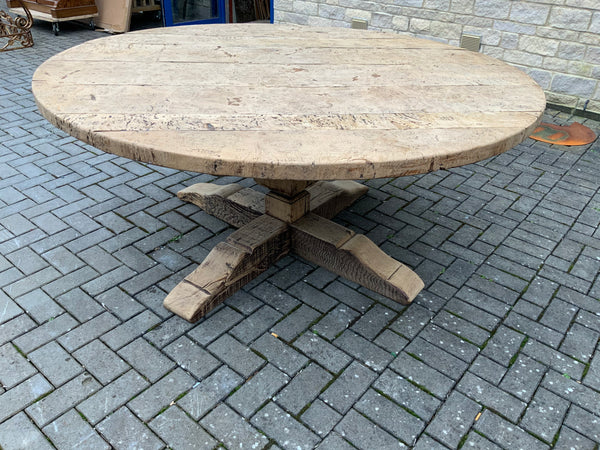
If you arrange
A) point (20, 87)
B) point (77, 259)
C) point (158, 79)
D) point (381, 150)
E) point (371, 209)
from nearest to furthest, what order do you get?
point (381, 150) < point (158, 79) < point (77, 259) < point (371, 209) < point (20, 87)

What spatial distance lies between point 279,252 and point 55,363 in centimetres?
119

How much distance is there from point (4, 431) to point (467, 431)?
1.70 m

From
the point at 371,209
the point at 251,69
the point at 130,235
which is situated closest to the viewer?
the point at 251,69

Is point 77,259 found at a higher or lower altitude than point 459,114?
lower

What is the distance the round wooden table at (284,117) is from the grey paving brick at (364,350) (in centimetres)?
34

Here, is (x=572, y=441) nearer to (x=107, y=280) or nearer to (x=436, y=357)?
(x=436, y=357)

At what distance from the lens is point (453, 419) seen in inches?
75.1

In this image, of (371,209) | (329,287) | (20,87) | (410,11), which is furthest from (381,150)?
(20,87)

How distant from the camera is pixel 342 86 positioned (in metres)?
2.27

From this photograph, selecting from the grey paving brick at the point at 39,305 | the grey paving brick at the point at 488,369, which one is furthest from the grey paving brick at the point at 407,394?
the grey paving brick at the point at 39,305

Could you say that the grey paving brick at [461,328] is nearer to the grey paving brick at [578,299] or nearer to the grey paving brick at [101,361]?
the grey paving brick at [578,299]

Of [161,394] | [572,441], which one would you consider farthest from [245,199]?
[572,441]

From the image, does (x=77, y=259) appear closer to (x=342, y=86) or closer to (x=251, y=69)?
(x=251, y=69)

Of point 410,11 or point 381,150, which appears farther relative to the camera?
point 410,11
